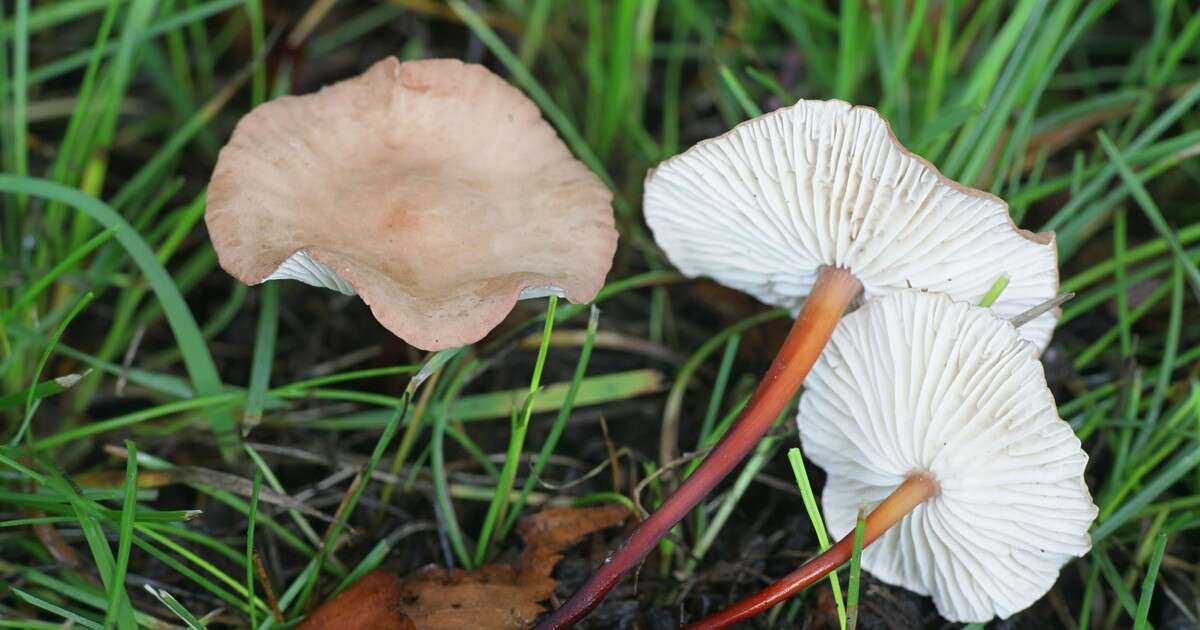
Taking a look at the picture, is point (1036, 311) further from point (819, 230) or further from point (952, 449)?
point (819, 230)

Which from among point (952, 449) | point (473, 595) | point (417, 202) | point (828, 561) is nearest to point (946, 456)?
point (952, 449)

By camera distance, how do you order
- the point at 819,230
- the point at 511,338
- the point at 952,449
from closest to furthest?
the point at 952,449 → the point at 819,230 → the point at 511,338

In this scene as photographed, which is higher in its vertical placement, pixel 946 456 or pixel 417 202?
pixel 417 202

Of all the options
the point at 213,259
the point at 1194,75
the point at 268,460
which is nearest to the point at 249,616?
the point at 268,460

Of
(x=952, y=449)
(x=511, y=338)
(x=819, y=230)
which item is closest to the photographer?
(x=952, y=449)

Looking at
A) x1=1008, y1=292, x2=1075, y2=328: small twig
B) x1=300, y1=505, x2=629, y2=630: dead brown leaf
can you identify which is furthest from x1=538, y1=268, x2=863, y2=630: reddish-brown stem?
x1=1008, y1=292, x2=1075, y2=328: small twig

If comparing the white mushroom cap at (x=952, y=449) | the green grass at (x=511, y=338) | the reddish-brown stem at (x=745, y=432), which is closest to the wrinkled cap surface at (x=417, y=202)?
the green grass at (x=511, y=338)

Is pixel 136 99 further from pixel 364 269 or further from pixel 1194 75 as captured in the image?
pixel 1194 75
